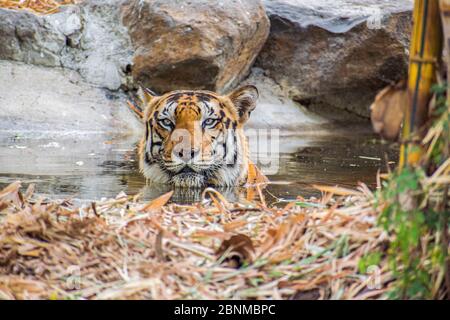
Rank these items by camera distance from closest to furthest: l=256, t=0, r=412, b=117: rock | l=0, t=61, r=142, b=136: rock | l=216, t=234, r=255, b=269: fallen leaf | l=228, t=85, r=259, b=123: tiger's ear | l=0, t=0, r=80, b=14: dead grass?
1. l=216, t=234, r=255, b=269: fallen leaf
2. l=228, t=85, r=259, b=123: tiger's ear
3. l=0, t=61, r=142, b=136: rock
4. l=0, t=0, r=80, b=14: dead grass
5. l=256, t=0, r=412, b=117: rock

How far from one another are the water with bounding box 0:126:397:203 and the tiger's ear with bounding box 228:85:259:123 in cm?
60

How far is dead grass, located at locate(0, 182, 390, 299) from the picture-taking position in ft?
7.81

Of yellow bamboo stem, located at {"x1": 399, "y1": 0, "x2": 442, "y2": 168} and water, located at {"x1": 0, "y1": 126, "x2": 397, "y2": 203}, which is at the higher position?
yellow bamboo stem, located at {"x1": 399, "y1": 0, "x2": 442, "y2": 168}

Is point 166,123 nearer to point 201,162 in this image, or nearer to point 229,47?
point 201,162

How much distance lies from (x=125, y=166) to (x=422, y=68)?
4.63 metres

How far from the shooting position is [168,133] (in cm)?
567

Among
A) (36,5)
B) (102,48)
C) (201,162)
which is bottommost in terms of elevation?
(201,162)

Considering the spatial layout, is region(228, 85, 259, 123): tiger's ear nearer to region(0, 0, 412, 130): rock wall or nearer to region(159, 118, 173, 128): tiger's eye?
region(159, 118, 173, 128): tiger's eye

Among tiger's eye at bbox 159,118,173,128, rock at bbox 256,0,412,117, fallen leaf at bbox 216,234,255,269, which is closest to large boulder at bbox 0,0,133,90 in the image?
rock at bbox 256,0,412,117

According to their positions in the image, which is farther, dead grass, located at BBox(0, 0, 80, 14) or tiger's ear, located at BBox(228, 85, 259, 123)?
dead grass, located at BBox(0, 0, 80, 14)

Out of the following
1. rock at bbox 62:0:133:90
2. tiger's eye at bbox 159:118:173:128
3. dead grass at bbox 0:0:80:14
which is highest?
dead grass at bbox 0:0:80:14

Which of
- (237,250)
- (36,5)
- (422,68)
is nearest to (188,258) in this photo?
(237,250)

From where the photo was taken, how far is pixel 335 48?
10.1 meters

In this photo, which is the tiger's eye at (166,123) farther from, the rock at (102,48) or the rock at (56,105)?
the rock at (102,48)
